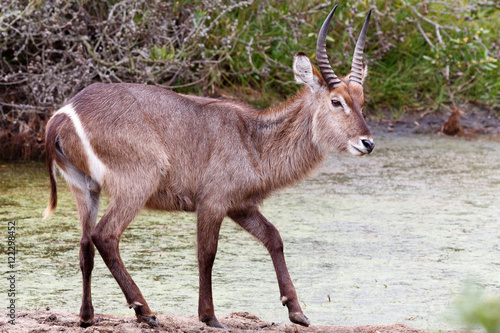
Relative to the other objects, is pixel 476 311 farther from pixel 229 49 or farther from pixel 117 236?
pixel 229 49

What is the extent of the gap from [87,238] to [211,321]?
0.75 m

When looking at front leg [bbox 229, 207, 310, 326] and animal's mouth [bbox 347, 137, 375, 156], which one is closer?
front leg [bbox 229, 207, 310, 326]

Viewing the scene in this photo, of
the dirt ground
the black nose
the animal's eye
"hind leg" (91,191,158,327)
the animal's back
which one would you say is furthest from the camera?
the animal's eye

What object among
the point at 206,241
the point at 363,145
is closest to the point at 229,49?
the point at 363,145

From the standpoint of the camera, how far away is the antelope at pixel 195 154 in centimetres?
356

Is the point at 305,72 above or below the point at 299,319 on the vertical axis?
above

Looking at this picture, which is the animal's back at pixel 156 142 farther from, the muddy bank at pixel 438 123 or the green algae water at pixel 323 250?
the muddy bank at pixel 438 123

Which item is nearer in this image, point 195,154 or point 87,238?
point 87,238

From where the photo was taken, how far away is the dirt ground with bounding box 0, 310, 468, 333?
3.26 m

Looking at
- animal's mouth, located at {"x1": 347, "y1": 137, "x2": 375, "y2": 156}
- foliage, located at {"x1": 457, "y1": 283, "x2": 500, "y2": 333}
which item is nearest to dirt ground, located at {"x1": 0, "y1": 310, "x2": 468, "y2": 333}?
animal's mouth, located at {"x1": 347, "y1": 137, "x2": 375, "y2": 156}

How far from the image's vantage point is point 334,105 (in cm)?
412

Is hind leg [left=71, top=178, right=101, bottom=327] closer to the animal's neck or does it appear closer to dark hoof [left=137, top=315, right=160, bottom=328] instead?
dark hoof [left=137, top=315, right=160, bottom=328]

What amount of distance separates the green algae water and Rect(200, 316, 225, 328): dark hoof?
0.76ft

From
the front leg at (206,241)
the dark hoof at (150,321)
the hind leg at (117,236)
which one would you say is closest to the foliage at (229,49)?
the front leg at (206,241)
